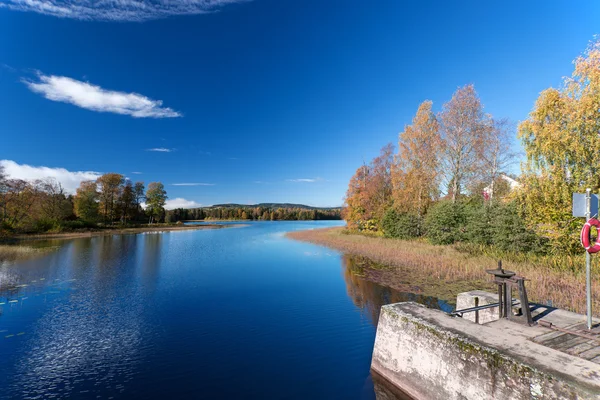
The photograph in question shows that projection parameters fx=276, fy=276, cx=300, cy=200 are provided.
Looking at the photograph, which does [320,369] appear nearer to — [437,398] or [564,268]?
[437,398]

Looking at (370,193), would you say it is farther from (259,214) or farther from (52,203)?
(259,214)

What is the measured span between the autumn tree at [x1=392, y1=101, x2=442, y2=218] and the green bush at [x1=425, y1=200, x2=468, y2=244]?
149 inches

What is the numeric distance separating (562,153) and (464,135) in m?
10.5

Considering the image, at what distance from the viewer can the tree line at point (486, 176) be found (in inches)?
505

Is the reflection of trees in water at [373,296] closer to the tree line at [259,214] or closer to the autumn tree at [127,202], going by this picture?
the autumn tree at [127,202]

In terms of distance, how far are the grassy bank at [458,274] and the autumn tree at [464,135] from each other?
6.99 m

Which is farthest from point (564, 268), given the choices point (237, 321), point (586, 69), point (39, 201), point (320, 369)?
point (39, 201)

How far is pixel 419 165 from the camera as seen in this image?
26.7 m

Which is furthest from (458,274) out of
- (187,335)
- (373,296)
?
(187,335)

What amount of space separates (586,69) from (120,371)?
69.8 feet

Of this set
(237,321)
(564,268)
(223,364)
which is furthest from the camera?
(564,268)

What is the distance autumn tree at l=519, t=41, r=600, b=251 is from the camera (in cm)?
1232

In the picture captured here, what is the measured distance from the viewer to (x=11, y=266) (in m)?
19.0

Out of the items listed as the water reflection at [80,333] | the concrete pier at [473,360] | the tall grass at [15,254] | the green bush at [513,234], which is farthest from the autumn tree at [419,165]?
the tall grass at [15,254]
